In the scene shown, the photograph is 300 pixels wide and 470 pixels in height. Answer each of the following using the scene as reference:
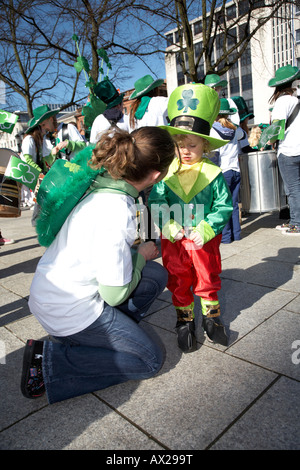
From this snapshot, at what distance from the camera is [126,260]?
1.62 m

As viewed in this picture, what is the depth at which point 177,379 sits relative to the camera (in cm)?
182

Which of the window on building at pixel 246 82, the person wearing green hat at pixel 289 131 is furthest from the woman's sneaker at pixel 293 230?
the window on building at pixel 246 82

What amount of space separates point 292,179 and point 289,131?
0.60 m

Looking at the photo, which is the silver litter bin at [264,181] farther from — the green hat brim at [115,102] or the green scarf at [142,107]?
the green hat brim at [115,102]

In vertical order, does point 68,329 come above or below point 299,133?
below

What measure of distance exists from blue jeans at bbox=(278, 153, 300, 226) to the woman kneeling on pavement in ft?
10.5

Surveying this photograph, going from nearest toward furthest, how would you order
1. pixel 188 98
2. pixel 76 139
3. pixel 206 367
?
pixel 206 367, pixel 188 98, pixel 76 139

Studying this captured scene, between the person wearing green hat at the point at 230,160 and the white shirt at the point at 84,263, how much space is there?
9.92 feet

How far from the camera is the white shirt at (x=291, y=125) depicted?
4.31 meters

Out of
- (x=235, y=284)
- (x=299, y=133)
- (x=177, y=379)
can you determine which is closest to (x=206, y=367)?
(x=177, y=379)

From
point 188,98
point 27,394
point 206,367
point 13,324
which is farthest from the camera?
point 13,324

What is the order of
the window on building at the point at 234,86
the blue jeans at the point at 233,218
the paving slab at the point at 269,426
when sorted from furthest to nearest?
the window on building at the point at 234,86, the blue jeans at the point at 233,218, the paving slab at the point at 269,426
